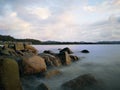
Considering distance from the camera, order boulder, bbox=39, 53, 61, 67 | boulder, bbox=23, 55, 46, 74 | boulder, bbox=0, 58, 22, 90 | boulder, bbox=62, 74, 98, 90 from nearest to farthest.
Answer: boulder, bbox=0, 58, 22, 90, boulder, bbox=62, 74, 98, 90, boulder, bbox=23, 55, 46, 74, boulder, bbox=39, 53, 61, 67

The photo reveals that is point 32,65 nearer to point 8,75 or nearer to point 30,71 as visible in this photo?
point 30,71

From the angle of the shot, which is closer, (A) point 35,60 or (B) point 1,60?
(B) point 1,60

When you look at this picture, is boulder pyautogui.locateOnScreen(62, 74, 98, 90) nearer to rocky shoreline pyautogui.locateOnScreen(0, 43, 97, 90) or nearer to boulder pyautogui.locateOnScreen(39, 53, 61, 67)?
rocky shoreline pyautogui.locateOnScreen(0, 43, 97, 90)

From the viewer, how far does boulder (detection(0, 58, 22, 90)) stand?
6.22m

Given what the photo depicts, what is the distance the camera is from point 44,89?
324 inches

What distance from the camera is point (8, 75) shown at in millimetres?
6344

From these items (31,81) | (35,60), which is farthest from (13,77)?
(35,60)

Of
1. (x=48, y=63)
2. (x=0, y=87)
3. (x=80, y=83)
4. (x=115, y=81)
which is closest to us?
(x=0, y=87)

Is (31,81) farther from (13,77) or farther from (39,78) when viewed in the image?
(13,77)

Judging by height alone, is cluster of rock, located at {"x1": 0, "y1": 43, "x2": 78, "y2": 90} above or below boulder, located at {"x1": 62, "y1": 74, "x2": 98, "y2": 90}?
above

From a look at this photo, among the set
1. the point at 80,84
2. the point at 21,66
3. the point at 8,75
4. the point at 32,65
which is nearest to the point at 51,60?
the point at 32,65

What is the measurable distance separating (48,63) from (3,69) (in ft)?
27.0

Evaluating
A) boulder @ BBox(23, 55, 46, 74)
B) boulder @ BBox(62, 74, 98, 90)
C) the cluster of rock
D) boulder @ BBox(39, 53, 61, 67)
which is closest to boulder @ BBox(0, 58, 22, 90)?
the cluster of rock

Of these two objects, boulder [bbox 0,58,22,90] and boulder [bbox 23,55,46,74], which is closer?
boulder [bbox 0,58,22,90]
